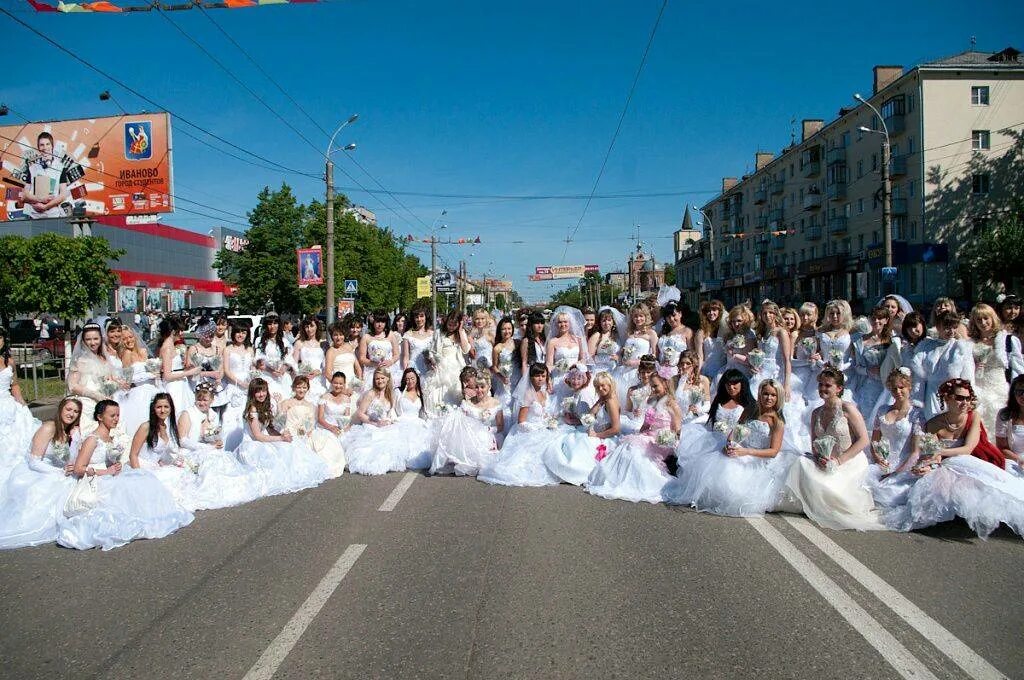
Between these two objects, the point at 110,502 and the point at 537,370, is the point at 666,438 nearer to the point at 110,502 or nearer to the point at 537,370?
the point at 537,370

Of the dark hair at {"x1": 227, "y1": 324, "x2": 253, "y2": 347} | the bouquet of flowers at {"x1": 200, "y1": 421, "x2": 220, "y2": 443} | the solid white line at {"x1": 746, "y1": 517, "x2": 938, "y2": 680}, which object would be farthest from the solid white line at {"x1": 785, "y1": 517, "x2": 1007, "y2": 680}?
the dark hair at {"x1": 227, "y1": 324, "x2": 253, "y2": 347}

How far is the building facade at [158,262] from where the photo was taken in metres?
58.0

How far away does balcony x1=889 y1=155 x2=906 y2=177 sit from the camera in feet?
161

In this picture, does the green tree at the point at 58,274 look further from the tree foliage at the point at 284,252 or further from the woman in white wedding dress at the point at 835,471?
the woman in white wedding dress at the point at 835,471

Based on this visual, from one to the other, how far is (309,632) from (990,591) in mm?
4297

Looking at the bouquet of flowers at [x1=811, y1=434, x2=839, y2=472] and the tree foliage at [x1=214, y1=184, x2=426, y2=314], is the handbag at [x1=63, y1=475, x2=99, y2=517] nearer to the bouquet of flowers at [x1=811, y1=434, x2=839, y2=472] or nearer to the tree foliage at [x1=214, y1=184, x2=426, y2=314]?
the bouquet of flowers at [x1=811, y1=434, x2=839, y2=472]

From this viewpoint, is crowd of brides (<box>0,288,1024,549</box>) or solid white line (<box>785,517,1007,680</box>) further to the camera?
crowd of brides (<box>0,288,1024,549</box>)

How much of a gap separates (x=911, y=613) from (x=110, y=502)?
6.18 metres

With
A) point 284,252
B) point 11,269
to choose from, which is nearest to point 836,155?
point 284,252

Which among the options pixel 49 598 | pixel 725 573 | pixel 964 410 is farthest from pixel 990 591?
pixel 49 598

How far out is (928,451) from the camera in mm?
6723

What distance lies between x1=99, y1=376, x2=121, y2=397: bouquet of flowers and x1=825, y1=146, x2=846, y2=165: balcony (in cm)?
5803

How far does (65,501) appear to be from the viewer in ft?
22.3

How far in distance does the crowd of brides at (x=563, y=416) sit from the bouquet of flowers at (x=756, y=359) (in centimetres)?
3
